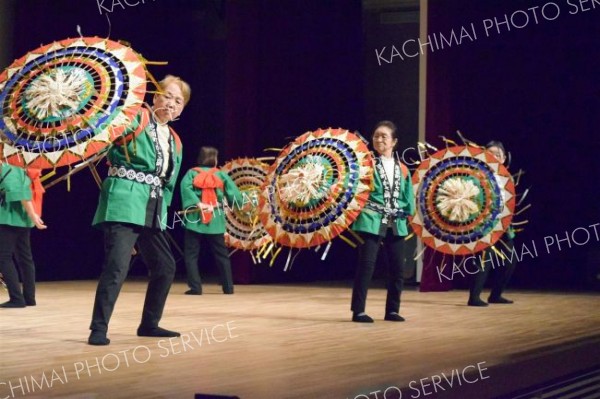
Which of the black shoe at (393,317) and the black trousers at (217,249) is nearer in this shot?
the black shoe at (393,317)

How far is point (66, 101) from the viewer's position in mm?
3955

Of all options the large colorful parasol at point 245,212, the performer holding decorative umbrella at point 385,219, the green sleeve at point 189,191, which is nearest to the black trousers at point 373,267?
the performer holding decorative umbrella at point 385,219

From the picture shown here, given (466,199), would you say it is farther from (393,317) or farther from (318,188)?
(318,188)

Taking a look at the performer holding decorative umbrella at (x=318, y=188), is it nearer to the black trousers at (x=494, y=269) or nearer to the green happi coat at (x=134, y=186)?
the green happi coat at (x=134, y=186)

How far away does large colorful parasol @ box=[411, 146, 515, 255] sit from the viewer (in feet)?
22.9

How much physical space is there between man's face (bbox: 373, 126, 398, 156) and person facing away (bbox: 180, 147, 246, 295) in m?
2.44

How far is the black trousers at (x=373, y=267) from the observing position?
582cm

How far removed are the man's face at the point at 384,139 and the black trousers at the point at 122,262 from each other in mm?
1644

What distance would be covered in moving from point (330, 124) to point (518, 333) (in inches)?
200

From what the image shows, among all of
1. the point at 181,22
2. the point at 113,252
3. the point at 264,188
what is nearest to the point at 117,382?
the point at 113,252

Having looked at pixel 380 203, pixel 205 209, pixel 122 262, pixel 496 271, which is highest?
pixel 205 209

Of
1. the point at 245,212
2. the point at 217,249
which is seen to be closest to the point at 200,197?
the point at 217,249

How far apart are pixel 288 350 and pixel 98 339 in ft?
2.72

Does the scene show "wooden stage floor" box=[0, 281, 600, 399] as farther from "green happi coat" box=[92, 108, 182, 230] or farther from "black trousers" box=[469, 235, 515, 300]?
"green happi coat" box=[92, 108, 182, 230]
